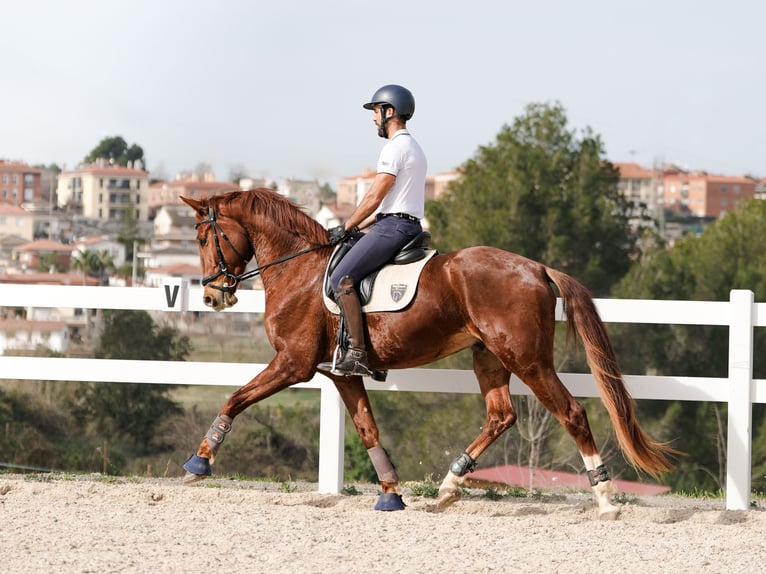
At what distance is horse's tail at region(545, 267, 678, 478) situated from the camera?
6.81 m

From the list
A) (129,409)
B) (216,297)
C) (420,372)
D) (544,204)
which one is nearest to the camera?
(216,297)

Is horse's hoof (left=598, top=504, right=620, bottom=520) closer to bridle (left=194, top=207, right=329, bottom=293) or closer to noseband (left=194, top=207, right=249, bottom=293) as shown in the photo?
bridle (left=194, top=207, right=329, bottom=293)

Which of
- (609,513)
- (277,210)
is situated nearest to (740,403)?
(609,513)

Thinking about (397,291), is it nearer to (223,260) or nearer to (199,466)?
(223,260)

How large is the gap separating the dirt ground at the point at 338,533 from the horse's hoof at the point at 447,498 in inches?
4.2

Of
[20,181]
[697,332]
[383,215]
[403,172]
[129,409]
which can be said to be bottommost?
[129,409]

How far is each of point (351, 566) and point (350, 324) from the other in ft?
6.07

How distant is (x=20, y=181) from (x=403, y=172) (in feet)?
511

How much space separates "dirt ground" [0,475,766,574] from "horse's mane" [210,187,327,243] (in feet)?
5.53

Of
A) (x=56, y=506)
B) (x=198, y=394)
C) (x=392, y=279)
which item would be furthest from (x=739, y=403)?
(x=198, y=394)

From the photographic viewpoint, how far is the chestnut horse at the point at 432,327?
6.75 metres

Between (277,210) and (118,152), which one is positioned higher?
(118,152)

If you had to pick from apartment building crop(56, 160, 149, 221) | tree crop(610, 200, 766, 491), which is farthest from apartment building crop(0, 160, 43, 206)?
tree crop(610, 200, 766, 491)

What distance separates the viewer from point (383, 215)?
709 cm
